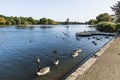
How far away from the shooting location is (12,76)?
18203mm

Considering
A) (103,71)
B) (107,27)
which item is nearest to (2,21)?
(107,27)

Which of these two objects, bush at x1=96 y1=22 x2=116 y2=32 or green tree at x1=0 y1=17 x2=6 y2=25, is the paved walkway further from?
green tree at x1=0 y1=17 x2=6 y2=25

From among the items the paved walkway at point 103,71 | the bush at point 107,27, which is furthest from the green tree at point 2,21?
the paved walkway at point 103,71

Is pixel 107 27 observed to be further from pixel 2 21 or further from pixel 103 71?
pixel 2 21

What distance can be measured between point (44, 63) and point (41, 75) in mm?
4936

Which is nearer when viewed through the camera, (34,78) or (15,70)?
(34,78)

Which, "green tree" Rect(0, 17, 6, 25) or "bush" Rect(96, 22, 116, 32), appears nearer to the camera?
"bush" Rect(96, 22, 116, 32)

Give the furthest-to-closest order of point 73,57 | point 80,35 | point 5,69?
point 80,35 < point 73,57 < point 5,69

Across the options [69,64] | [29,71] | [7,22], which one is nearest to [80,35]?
[69,64]

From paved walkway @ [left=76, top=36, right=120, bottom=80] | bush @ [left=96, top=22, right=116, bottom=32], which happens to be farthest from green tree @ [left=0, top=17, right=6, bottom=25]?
paved walkway @ [left=76, top=36, right=120, bottom=80]

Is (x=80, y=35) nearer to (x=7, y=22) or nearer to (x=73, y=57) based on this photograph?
(x=73, y=57)

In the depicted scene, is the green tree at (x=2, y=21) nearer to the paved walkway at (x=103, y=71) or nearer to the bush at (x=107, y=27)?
the bush at (x=107, y=27)

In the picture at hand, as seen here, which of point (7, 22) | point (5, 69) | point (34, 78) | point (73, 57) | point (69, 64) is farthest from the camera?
point (7, 22)

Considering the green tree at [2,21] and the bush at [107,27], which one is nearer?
the bush at [107,27]
